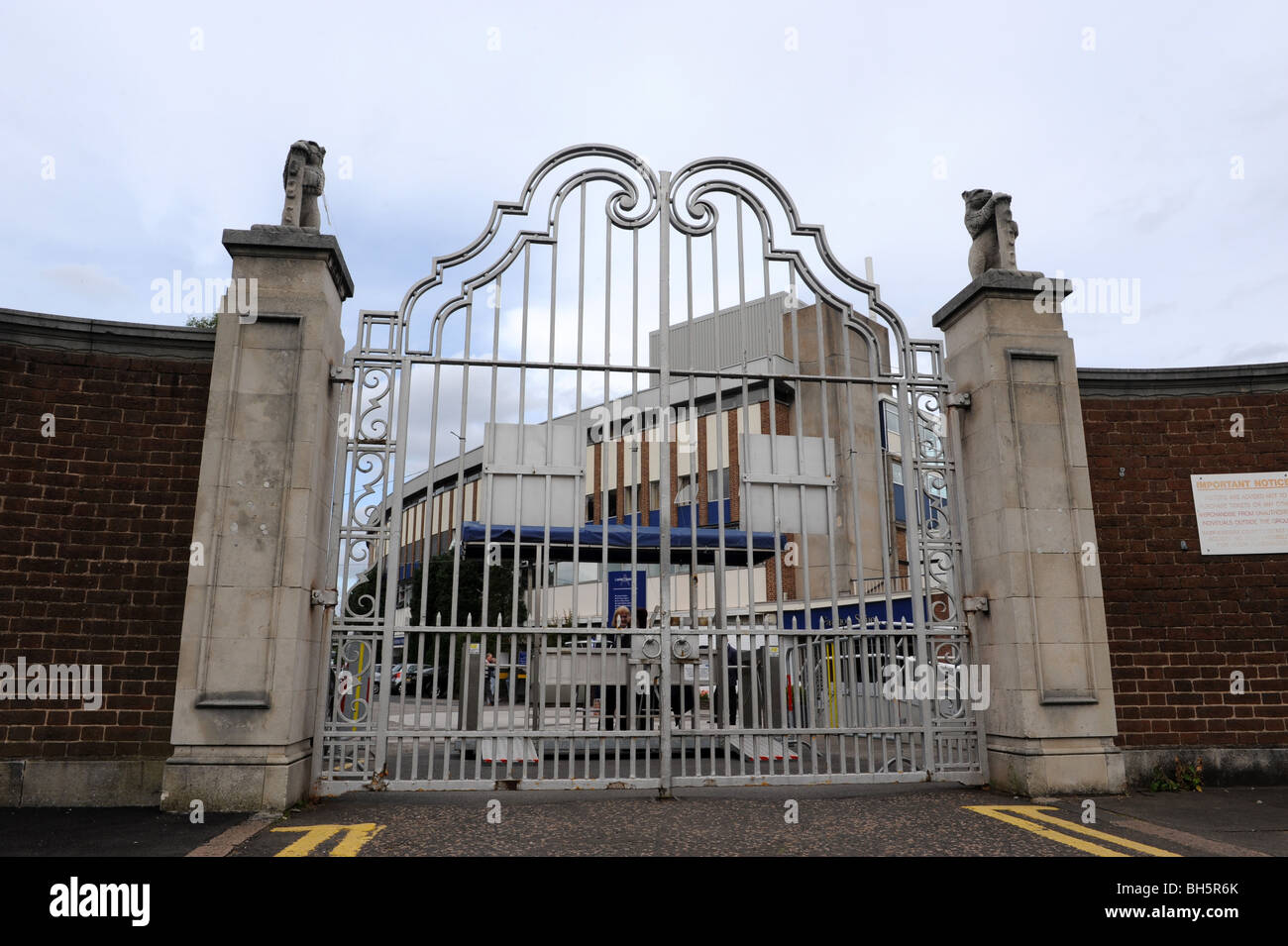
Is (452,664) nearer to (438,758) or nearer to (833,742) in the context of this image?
(438,758)

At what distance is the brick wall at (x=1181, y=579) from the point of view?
743 cm

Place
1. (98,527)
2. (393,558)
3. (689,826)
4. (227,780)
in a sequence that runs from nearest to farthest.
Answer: (689,826) < (227,780) < (98,527) < (393,558)

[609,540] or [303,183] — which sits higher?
[303,183]

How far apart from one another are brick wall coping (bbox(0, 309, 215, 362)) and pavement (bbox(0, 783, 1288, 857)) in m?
3.40

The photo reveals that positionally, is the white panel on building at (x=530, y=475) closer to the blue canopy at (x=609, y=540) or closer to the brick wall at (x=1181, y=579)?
the blue canopy at (x=609, y=540)

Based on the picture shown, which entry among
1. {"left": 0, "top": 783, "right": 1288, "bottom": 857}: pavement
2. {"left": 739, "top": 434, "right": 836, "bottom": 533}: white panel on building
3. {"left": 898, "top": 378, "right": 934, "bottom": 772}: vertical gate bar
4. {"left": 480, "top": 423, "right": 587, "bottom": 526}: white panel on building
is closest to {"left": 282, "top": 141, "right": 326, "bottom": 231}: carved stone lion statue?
{"left": 480, "top": 423, "right": 587, "bottom": 526}: white panel on building

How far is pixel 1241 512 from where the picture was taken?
777cm

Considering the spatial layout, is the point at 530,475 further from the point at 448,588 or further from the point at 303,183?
the point at 448,588

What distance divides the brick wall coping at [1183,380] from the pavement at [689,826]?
137 inches

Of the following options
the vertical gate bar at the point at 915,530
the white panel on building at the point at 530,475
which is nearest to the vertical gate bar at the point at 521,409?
the white panel on building at the point at 530,475

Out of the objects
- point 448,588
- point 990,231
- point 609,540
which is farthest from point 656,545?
point 448,588

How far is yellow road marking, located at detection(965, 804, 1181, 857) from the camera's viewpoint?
4.88 m

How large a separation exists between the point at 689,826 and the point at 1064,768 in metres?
3.17
